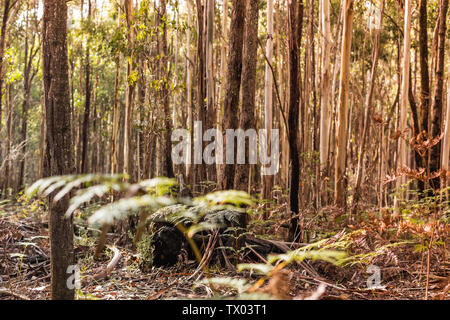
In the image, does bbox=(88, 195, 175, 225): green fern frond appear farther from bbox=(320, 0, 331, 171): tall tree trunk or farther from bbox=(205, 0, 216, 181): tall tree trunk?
bbox=(320, 0, 331, 171): tall tree trunk

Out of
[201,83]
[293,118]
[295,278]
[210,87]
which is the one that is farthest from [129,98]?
[295,278]

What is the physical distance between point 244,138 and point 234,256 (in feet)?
4.02

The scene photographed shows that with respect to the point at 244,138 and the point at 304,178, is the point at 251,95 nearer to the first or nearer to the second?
the point at 244,138

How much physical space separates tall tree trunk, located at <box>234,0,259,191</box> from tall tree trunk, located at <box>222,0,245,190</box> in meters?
0.10

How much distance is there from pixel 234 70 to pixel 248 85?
0.30 meters

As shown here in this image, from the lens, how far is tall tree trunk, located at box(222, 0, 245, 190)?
434 cm

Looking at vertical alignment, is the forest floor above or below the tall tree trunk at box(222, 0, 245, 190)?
below

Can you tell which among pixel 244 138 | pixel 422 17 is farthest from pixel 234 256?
pixel 422 17

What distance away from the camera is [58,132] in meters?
2.40

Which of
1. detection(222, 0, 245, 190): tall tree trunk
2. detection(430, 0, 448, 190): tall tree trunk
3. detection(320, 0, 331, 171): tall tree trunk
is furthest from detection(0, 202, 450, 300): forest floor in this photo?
detection(430, 0, 448, 190): tall tree trunk

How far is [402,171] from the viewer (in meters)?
2.84

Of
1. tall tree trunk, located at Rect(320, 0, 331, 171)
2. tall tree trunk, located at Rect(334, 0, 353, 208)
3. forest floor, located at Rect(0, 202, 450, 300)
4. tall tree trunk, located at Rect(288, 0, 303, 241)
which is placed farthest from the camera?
tall tree trunk, located at Rect(320, 0, 331, 171)

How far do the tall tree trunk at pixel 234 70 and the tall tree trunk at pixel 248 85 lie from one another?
96mm
